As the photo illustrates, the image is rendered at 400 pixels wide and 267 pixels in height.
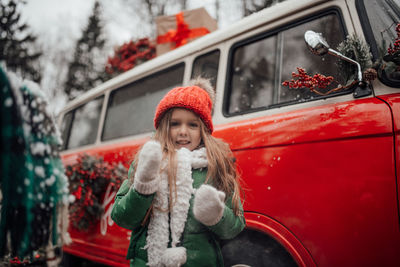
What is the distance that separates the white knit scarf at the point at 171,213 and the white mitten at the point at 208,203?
19 centimetres

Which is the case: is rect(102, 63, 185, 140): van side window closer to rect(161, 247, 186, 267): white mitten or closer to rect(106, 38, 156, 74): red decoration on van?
rect(106, 38, 156, 74): red decoration on van

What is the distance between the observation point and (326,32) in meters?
1.72

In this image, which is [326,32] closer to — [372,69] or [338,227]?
[372,69]

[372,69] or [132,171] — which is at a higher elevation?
[372,69]

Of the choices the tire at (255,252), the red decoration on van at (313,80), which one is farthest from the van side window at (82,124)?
the red decoration on van at (313,80)

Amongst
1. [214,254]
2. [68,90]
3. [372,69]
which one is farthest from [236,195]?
[68,90]

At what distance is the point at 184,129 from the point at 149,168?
448 millimetres

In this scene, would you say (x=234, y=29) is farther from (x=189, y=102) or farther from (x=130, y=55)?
(x=130, y=55)

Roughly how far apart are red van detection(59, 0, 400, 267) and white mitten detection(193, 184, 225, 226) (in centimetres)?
67

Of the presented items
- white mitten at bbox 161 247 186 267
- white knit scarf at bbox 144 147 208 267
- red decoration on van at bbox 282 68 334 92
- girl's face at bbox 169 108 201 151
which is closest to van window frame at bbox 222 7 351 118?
red decoration on van at bbox 282 68 334 92

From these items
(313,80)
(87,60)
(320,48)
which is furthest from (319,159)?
(87,60)

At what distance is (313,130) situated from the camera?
1.54m

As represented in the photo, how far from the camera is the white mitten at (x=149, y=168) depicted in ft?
3.27

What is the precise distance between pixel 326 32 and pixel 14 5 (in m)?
1.61
